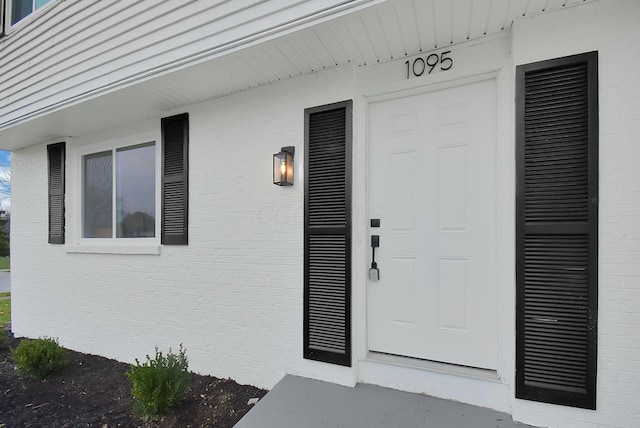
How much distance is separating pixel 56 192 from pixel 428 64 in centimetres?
474

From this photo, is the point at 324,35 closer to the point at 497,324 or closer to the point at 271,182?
the point at 271,182

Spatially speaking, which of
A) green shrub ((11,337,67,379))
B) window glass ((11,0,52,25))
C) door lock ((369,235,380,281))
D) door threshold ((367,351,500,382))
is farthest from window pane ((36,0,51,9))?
door threshold ((367,351,500,382))

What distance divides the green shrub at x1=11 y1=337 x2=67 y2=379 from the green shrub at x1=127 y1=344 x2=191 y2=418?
4.83ft

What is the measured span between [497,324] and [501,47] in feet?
6.08

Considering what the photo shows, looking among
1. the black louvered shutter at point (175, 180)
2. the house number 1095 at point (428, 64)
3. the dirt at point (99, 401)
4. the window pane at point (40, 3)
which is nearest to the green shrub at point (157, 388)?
the dirt at point (99, 401)

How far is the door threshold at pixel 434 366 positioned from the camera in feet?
6.88

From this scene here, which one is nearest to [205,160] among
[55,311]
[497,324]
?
[497,324]

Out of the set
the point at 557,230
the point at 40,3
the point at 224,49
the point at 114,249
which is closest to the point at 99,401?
the point at 114,249

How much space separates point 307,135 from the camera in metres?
2.58

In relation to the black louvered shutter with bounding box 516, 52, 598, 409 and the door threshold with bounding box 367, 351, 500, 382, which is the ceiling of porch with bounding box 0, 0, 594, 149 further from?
the door threshold with bounding box 367, 351, 500, 382

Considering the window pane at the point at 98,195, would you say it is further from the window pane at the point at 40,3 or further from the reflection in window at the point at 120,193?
the window pane at the point at 40,3

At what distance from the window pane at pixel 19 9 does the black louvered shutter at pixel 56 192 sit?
1580 millimetres

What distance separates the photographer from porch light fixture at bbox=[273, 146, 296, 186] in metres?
2.56

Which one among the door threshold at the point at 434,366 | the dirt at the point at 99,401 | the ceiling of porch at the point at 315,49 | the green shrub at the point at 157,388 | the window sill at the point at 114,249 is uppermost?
the ceiling of porch at the point at 315,49
